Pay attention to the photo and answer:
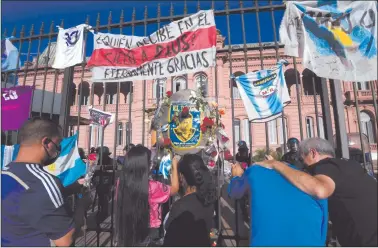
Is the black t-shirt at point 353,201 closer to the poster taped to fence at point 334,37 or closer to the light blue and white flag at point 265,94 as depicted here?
the poster taped to fence at point 334,37

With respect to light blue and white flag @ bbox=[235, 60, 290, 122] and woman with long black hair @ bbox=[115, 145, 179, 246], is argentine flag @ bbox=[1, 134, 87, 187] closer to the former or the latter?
woman with long black hair @ bbox=[115, 145, 179, 246]

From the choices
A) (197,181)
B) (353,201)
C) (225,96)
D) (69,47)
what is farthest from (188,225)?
(225,96)

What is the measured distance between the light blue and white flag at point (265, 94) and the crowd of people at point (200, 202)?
64.8 inches

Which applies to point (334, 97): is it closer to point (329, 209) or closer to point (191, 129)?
point (329, 209)

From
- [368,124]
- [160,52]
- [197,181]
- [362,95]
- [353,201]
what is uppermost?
[362,95]

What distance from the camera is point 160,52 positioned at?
4.23 meters

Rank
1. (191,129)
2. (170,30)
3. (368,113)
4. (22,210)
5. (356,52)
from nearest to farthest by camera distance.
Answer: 1. (22,210)
2. (356,52)
3. (170,30)
4. (191,129)
5. (368,113)

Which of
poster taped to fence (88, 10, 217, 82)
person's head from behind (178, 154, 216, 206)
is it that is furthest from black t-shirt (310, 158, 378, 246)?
poster taped to fence (88, 10, 217, 82)

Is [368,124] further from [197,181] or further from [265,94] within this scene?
→ [197,181]

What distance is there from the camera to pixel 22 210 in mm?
1660

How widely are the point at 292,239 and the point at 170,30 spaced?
11.7 ft

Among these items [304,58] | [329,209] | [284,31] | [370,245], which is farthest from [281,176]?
[284,31]

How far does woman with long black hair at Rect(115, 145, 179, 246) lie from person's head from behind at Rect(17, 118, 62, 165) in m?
0.84

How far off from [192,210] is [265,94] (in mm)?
2453
